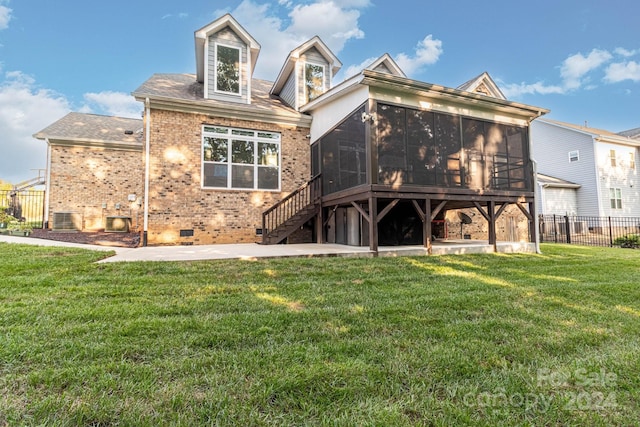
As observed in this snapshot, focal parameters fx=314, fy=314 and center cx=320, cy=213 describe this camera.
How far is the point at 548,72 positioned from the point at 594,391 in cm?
2566

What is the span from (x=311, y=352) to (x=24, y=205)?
17706 millimetres

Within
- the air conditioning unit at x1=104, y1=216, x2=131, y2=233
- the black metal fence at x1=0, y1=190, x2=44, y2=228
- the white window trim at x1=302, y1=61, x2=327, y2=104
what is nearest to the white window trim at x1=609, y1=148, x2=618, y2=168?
the white window trim at x1=302, y1=61, x2=327, y2=104

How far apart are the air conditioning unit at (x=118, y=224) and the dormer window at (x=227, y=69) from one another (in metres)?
6.74

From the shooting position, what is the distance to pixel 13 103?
21719 millimetres

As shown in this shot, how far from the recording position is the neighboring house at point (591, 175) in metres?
17.6

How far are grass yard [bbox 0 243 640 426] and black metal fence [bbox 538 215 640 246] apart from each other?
40.5 ft

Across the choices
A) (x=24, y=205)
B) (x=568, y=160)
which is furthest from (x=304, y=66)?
(x=568, y=160)

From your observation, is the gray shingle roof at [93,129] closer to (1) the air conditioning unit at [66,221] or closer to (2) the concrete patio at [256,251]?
(1) the air conditioning unit at [66,221]

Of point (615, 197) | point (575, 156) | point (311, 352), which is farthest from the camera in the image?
point (575, 156)

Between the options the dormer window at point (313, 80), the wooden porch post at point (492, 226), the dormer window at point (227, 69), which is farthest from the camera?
the dormer window at point (313, 80)

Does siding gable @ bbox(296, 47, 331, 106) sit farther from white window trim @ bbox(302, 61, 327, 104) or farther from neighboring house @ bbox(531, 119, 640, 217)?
neighboring house @ bbox(531, 119, 640, 217)

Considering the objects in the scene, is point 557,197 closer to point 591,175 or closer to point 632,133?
point 591,175

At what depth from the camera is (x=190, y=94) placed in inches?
405

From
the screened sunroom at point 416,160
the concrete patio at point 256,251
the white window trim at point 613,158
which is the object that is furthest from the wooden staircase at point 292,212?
the white window trim at point 613,158
